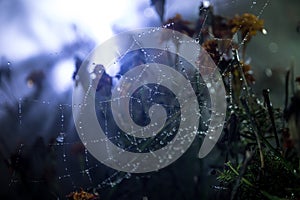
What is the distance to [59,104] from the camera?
1.22 metres

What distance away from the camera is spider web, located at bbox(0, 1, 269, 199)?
1060 mm

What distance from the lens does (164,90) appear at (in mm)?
1084

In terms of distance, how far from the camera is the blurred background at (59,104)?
1.09 meters

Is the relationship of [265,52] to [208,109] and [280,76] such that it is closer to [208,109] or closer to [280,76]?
[280,76]

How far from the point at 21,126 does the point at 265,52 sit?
1.34 m

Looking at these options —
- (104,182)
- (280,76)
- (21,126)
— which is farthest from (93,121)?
(280,76)

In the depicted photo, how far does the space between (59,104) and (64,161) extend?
0.68 feet

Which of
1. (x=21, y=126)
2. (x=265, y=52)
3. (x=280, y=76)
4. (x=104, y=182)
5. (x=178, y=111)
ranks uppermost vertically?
(x=265, y=52)

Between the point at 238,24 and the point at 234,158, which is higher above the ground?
the point at 238,24

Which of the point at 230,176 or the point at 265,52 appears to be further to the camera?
the point at 265,52

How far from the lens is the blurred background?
1.09 m

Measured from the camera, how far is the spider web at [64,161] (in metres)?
1.06

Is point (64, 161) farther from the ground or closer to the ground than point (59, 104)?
closer to the ground

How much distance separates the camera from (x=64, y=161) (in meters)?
1.26
